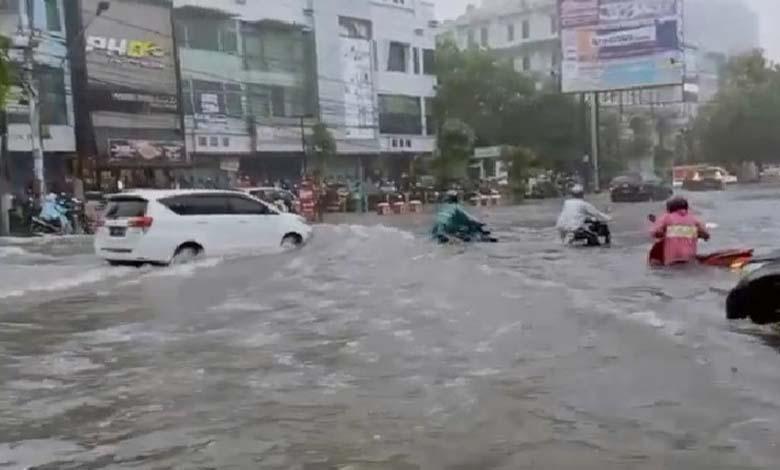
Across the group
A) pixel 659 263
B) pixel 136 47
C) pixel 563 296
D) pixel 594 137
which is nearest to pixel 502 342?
pixel 563 296

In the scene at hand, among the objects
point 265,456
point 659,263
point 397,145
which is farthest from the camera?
point 397,145

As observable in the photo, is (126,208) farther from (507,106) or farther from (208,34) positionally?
(507,106)

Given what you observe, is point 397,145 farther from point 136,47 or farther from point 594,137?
point 136,47

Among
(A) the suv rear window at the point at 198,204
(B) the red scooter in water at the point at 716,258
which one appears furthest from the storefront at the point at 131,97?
(B) the red scooter in water at the point at 716,258

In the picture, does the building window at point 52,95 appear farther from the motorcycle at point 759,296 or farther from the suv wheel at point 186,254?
the motorcycle at point 759,296

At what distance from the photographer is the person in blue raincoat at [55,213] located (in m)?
30.0

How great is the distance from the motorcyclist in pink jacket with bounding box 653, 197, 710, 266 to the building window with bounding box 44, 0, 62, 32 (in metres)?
28.6

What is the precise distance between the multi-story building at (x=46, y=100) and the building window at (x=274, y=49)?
9.86m

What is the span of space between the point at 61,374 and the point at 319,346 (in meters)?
2.14

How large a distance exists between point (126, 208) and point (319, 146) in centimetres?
2989

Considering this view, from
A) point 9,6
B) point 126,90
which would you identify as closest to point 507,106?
point 126,90

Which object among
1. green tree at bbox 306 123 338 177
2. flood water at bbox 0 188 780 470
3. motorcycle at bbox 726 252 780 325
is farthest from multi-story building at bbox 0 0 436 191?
motorcycle at bbox 726 252 780 325

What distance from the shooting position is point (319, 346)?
9.41m

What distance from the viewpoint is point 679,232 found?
14.7 metres
